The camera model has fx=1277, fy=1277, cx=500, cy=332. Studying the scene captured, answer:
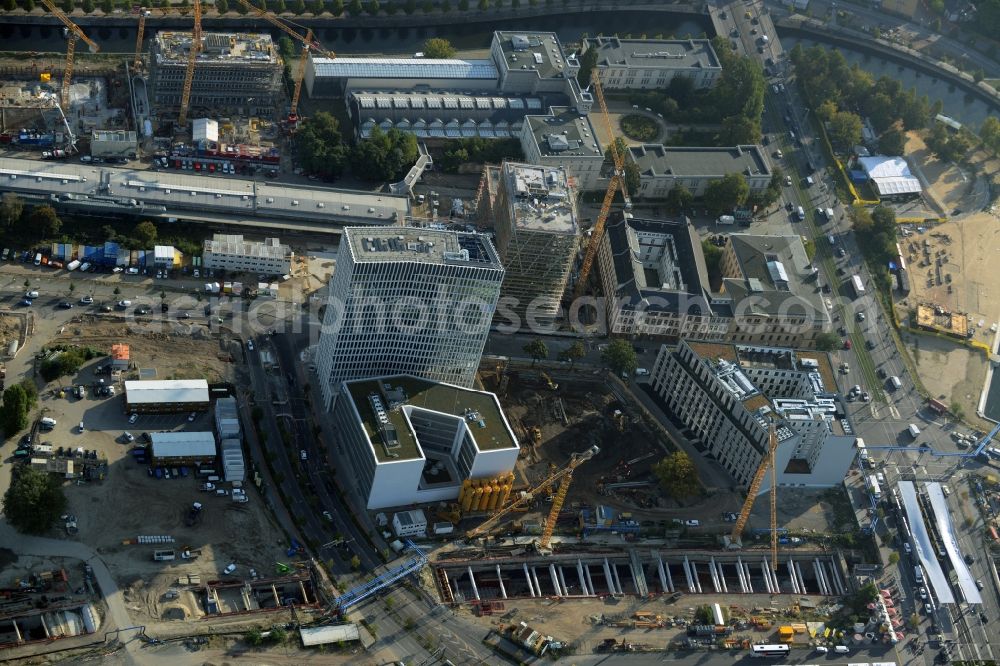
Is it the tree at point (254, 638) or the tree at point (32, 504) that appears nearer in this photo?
the tree at point (254, 638)

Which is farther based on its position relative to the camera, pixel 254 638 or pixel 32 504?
pixel 32 504

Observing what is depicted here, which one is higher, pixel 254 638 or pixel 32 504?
pixel 32 504

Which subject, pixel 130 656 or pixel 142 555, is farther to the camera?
pixel 142 555

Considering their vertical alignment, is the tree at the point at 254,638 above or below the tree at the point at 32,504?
below

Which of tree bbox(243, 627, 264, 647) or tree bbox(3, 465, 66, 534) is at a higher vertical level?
tree bbox(3, 465, 66, 534)

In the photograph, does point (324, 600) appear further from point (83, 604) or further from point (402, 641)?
point (83, 604)

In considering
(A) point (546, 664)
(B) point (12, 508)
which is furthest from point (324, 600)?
(B) point (12, 508)

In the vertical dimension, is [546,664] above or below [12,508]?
below

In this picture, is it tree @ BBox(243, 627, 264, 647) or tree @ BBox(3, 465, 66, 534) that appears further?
tree @ BBox(3, 465, 66, 534)
